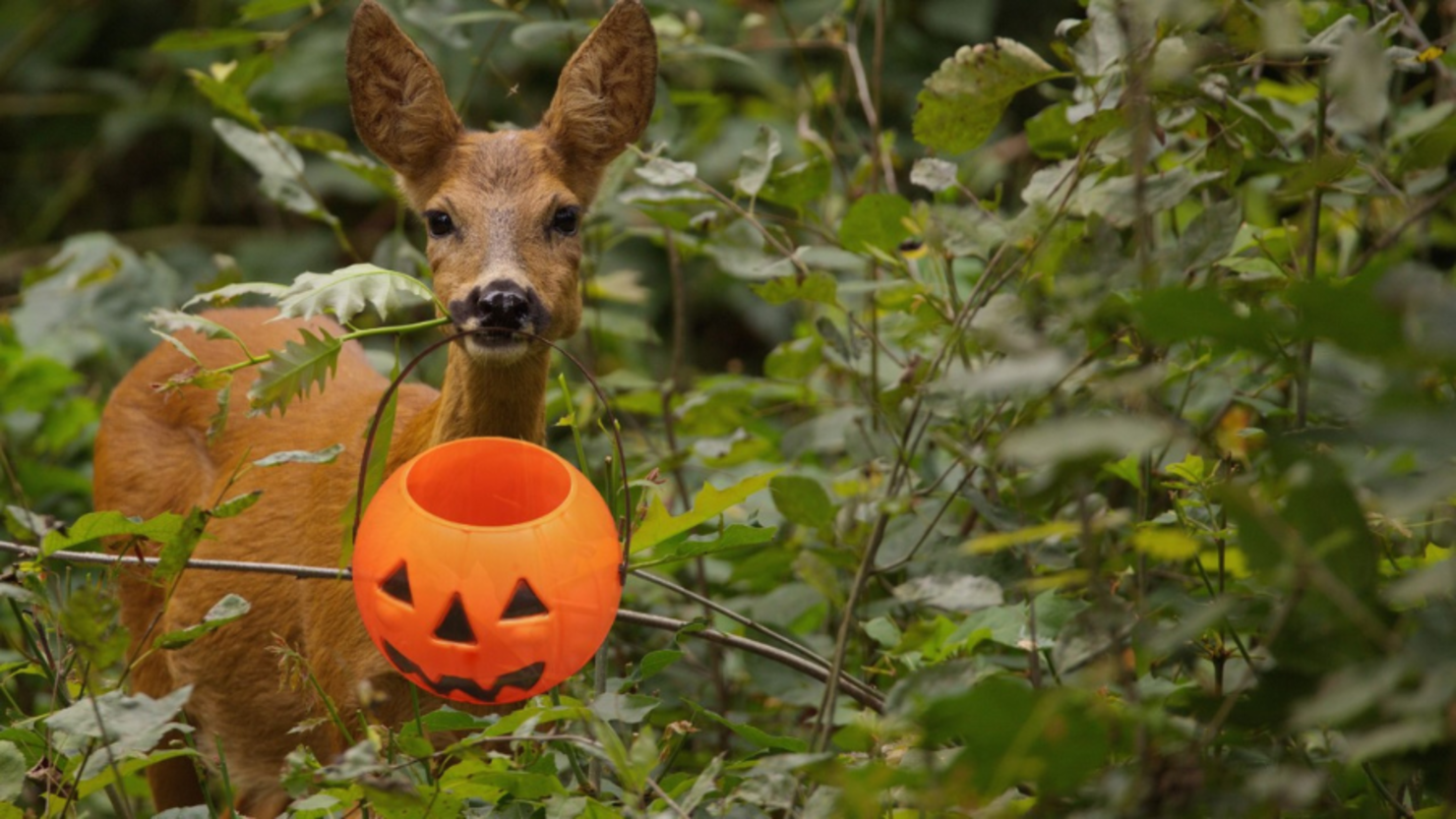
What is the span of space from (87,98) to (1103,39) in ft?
17.5

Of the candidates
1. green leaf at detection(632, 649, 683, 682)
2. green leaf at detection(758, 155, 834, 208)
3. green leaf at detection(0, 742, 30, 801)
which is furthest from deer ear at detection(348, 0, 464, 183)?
green leaf at detection(0, 742, 30, 801)

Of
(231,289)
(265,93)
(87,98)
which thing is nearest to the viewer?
(231,289)

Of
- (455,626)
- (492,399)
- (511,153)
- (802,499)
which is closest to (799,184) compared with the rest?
(511,153)

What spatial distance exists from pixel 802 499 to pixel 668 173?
0.65 metres

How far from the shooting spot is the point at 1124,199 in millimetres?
2424

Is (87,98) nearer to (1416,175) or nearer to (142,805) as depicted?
(142,805)

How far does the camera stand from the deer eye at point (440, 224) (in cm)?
295

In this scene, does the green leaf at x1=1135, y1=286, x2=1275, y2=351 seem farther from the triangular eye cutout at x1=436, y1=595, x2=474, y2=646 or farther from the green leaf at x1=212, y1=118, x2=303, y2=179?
the green leaf at x1=212, y1=118, x2=303, y2=179

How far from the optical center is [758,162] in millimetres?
3074

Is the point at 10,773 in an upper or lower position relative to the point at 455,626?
lower

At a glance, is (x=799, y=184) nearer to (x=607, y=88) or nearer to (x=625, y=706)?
(x=607, y=88)

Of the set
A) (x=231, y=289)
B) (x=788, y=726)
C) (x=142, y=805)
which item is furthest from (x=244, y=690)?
(x=231, y=289)

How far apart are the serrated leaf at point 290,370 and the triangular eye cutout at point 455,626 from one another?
0.34 metres

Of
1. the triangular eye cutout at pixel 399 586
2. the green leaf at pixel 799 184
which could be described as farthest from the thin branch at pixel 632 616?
the green leaf at pixel 799 184
